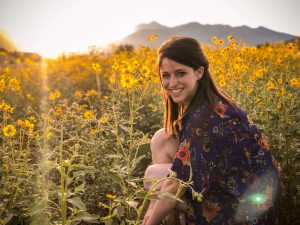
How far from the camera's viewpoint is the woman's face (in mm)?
2086

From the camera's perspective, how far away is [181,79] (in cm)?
209

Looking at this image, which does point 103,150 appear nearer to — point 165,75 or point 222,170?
point 165,75

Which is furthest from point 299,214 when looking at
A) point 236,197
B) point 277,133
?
point 236,197

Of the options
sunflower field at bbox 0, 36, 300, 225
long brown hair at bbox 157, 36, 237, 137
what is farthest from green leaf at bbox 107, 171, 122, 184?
long brown hair at bbox 157, 36, 237, 137

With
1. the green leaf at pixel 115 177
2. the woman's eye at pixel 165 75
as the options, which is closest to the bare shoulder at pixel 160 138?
the woman's eye at pixel 165 75

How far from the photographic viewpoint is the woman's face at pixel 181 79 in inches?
82.1

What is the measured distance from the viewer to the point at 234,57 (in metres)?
4.59

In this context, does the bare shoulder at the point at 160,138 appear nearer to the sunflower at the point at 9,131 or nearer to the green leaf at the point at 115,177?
the green leaf at the point at 115,177

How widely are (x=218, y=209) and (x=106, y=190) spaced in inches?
34.5

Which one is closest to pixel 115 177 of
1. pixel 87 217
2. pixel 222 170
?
pixel 87 217

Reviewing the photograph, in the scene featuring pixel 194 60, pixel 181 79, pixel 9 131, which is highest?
pixel 194 60

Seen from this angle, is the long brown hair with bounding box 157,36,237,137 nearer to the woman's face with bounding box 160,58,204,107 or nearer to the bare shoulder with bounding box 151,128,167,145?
the woman's face with bounding box 160,58,204,107

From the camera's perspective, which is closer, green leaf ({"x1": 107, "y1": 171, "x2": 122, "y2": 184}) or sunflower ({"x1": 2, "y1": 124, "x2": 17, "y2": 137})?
green leaf ({"x1": 107, "y1": 171, "x2": 122, "y2": 184})

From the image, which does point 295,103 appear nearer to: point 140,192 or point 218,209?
point 218,209
